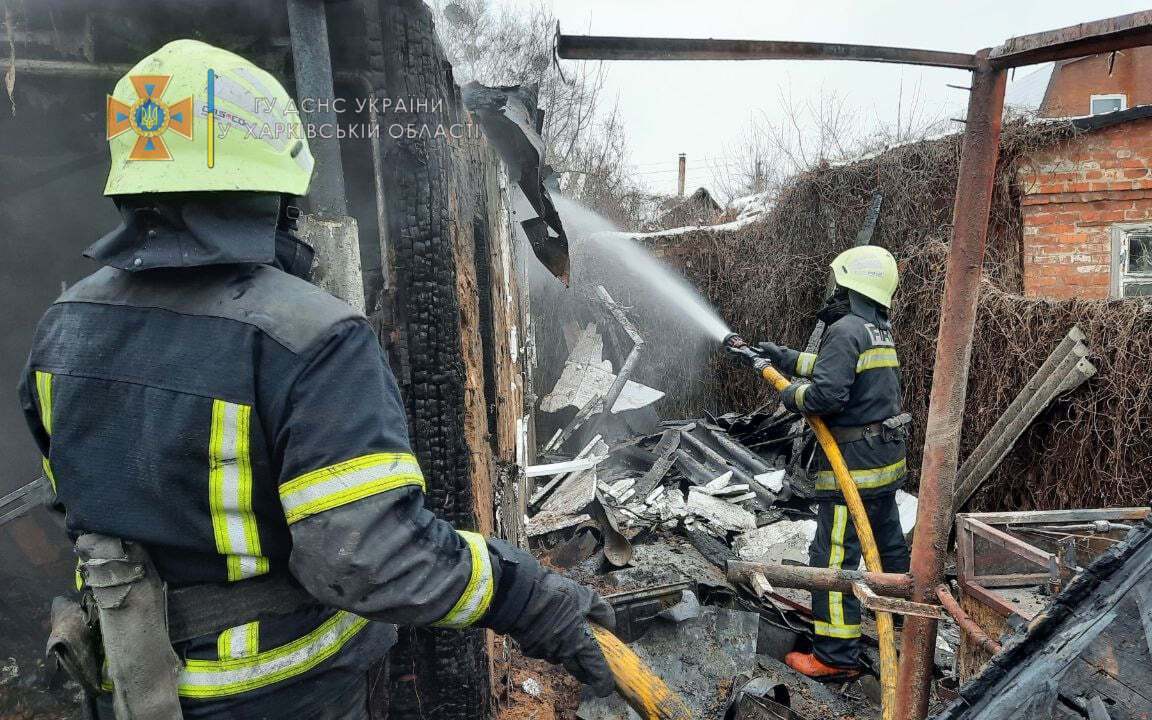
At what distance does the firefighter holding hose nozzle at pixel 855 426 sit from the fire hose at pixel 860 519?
12 cm

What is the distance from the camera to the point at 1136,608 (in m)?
1.17

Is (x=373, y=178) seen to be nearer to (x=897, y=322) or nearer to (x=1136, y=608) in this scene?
(x=1136, y=608)

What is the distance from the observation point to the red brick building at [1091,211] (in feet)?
23.7

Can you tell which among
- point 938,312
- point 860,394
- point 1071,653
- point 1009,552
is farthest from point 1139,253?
point 1071,653

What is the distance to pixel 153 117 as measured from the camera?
1296 mm

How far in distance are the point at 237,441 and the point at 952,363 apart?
2057 millimetres

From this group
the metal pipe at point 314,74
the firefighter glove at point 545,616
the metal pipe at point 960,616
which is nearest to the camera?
the firefighter glove at point 545,616

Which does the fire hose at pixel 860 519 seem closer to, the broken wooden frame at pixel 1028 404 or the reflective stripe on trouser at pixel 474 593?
the reflective stripe on trouser at pixel 474 593

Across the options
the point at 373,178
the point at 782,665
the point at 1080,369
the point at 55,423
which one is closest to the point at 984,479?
the point at 1080,369

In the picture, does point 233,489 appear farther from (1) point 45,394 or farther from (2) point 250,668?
(1) point 45,394

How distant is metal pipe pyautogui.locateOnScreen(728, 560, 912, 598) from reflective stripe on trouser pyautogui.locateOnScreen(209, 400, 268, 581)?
2015 millimetres

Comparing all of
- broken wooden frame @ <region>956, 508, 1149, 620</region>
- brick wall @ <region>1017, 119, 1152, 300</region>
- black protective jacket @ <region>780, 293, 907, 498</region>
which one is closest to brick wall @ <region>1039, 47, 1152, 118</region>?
brick wall @ <region>1017, 119, 1152, 300</region>

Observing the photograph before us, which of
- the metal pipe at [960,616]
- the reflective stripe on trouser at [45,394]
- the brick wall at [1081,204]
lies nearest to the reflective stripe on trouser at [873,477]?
the metal pipe at [960,616]

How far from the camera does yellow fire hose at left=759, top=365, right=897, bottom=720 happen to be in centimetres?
282
